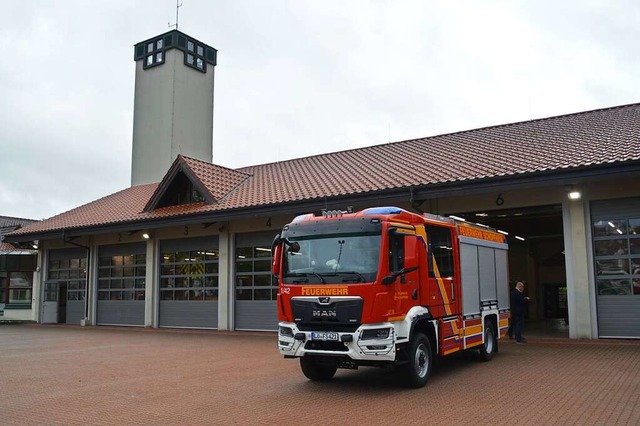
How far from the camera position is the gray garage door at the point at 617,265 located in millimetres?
14511

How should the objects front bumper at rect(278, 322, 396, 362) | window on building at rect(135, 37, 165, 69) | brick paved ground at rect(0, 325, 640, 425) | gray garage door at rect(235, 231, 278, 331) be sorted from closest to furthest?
1. brick paved ground at rect(0, 325, 640, 425)
2. front bumper at rect(278, 322, 396, 362)
3. gray garage door at rect(235, 231, 278, 331)
4. window on building at rect(135, 37, 165, 69)

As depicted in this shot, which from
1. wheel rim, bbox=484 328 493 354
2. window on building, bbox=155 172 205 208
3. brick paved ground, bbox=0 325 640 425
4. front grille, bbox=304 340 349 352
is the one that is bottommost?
brick paved ground, bbox=0 325 640 425

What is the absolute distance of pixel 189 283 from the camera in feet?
74.7

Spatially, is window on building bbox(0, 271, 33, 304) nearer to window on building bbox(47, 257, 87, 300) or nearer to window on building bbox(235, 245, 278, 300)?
window on building bbox(47, 257, 87, 300)

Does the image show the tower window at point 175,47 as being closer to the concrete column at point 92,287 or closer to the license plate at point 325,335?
the concrete column at point 92,287

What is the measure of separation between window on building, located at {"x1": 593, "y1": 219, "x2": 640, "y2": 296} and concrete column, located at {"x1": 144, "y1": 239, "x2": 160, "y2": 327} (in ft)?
52.9

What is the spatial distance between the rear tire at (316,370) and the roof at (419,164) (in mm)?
6972

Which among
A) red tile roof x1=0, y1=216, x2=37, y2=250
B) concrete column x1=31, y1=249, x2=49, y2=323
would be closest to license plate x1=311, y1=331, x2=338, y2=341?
concrete column x1=31, y1=249, x2=49, y2=323

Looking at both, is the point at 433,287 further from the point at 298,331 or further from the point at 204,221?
the point at 204,221

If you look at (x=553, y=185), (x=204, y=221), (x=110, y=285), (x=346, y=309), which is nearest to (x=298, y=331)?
(x=346, y=309)

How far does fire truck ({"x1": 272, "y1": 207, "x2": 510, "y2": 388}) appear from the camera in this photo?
9.02 m

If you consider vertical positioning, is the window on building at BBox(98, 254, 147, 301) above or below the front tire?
above

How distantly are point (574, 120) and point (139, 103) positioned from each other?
25.3 meters

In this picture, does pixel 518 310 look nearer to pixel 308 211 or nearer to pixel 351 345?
pixel 308 211
